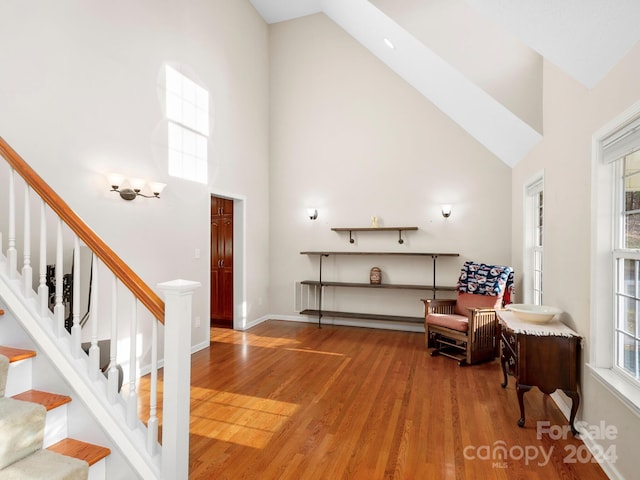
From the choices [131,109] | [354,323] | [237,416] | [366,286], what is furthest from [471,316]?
[131,109]

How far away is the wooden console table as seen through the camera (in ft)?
8.19

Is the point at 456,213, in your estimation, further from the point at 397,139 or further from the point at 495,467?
the point at 495,467

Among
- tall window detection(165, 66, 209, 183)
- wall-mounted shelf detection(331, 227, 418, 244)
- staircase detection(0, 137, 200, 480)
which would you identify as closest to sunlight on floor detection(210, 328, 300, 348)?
wall-mounted shelf detection(331, 227, 418, 244)

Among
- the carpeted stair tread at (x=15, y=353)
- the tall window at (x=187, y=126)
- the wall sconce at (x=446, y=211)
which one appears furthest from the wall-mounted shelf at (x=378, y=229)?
the carpeted stair tread at (x=15, y=353)

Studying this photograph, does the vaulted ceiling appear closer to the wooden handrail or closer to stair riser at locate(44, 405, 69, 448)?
the wooden handrail

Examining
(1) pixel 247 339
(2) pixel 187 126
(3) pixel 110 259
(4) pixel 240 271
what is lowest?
(1) pixel 247 339

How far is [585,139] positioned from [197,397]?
Answer: 3.59 metres

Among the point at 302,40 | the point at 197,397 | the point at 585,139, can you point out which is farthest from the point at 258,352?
the point at 302,40

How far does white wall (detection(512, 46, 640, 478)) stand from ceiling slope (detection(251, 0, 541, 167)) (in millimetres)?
451

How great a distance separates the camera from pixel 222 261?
228 inches

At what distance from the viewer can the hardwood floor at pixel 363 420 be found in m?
2.11

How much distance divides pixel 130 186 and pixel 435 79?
356 centimetres

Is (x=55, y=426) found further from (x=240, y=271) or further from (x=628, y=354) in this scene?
(x=240, y=271)

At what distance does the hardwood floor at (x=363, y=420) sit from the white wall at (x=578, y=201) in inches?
13.6
